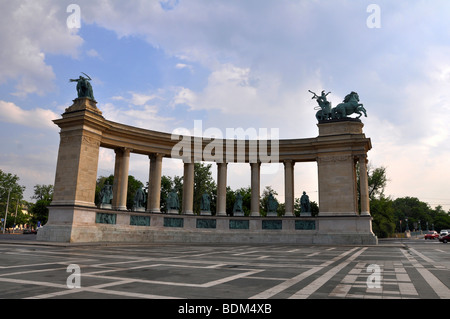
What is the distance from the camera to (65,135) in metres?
36.5

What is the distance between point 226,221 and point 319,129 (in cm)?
1711

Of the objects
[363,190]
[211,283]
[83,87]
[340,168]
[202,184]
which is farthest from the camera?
[202,184]

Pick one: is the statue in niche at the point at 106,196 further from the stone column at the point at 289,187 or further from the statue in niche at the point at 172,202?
the stone column at the point at 289,187

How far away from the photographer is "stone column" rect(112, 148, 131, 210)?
40.0 m

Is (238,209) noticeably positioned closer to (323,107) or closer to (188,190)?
(188,190)

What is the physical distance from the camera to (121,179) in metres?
40.8

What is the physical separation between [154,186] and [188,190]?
4.36 m

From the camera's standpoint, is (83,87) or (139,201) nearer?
(83,87)

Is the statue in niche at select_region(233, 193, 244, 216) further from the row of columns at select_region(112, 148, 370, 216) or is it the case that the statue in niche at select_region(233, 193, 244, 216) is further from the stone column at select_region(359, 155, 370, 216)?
the stone column at select_region(359, 155, 370, 216)

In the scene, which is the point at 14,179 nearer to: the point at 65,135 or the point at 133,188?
the point at 133,188

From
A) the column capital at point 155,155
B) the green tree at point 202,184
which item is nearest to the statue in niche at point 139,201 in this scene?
the column capital at point 155,155

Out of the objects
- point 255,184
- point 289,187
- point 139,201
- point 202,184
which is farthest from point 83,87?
point 202,184

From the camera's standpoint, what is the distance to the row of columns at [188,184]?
40625 millimetres

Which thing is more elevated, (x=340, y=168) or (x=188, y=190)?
(x=340, y=168)
